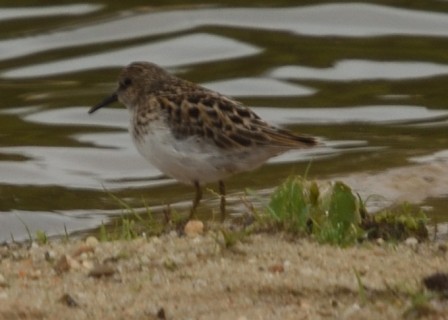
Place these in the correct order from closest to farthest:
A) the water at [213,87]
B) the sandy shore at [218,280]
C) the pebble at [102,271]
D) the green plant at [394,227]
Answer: the sandy shore at [218,280] → the pebble at [102,271] → the green plant at [394,227] → the water at [213,87]

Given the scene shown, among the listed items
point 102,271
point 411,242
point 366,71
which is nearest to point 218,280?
point 102,271

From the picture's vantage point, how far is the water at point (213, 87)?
461 inches

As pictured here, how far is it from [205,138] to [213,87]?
6.33 metres

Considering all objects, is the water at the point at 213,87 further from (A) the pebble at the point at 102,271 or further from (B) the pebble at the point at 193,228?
(A) the pebble at the point at 102,271

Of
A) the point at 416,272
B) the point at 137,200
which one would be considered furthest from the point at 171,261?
the point at 137,200

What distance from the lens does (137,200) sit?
37.2 feet

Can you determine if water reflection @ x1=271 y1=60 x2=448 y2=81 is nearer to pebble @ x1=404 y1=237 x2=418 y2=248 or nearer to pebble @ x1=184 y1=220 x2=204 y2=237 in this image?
pebble @ x1=184 y1=220 x2=204 y2=237

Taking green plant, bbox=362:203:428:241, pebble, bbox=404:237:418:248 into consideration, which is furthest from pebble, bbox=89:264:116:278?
pebble, bbox=404:237:418:248

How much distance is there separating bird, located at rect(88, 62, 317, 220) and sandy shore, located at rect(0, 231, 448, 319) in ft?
3.06

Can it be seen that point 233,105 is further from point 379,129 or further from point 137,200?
point 379,129

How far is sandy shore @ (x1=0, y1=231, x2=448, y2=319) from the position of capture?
20.0 ft

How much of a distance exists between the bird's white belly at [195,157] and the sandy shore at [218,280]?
0.90 meters

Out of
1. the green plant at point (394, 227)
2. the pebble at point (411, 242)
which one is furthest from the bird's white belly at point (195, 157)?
the pebble at point (411, 242)

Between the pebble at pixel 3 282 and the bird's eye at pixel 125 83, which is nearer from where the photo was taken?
the pebble at pixel 3 282
